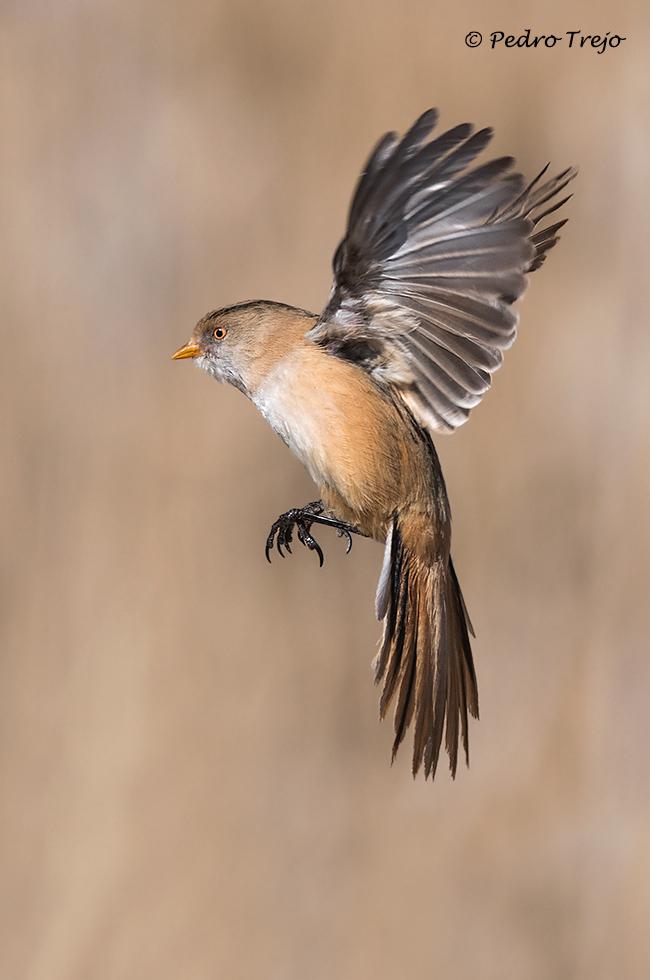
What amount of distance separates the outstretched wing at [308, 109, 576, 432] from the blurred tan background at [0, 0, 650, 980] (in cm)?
137

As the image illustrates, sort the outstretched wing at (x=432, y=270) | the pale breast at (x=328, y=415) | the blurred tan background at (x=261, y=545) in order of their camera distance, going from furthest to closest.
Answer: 1. the blurred tan background at (x=261, y=545)
2. the pale breast at (x=328, y=415)
3. the outstretched wing at (x=432, y=270)

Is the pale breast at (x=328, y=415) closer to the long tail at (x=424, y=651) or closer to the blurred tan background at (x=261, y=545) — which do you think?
the long tail at (x=424, y=651)

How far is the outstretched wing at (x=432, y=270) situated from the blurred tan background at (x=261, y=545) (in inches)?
53.8

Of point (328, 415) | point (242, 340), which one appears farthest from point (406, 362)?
point (242, 340)

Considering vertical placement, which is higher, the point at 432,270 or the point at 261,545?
the point at 432,270

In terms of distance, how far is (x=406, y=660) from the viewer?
163cm

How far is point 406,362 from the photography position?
1493 mm

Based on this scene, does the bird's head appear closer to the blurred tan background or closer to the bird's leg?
the bird's leg

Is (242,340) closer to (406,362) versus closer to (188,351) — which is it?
(188,351)

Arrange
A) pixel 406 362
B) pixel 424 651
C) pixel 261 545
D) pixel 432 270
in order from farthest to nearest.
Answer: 1. pixel 261 545
2. pixel 424 651
3. pixel 406 362
4. pixel 432 270

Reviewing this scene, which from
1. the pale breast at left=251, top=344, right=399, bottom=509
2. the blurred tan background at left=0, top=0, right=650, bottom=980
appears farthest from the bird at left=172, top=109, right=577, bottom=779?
the blurred tan background at left=0, top=0, right=650, bottom=980

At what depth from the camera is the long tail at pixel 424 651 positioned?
1552 millimetres

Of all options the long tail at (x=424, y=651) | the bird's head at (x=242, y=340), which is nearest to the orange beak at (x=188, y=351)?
the bird's head at (x=242, y=340)

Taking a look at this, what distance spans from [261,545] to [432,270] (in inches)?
67.7
